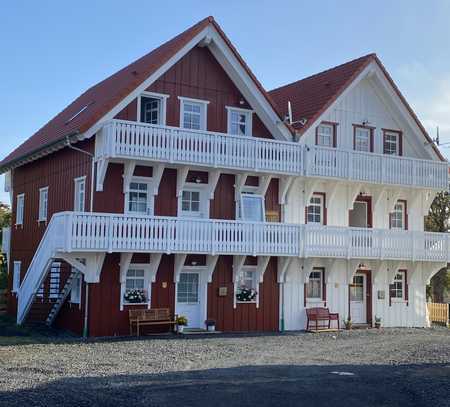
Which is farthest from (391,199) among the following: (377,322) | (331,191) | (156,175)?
(156,175)

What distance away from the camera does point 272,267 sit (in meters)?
26.5

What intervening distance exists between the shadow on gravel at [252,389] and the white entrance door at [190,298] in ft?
28.6

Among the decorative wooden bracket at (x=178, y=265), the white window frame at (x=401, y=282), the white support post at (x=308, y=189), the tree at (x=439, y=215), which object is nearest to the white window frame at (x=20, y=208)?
the decorative wooden bracket at (x=178, y=265)

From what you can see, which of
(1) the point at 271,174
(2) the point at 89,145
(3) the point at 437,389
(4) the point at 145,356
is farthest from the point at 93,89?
(3) the point at 437,389

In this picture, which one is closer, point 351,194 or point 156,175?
point 156,175

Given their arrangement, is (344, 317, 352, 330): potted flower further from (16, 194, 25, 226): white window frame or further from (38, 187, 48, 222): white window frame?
(16, 194, 25, 226): white window frame

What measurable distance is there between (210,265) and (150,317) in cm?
283

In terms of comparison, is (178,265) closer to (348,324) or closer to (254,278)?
(254,278)

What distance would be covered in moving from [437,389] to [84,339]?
11.6 m

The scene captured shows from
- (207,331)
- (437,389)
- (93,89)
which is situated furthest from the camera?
(93,89)

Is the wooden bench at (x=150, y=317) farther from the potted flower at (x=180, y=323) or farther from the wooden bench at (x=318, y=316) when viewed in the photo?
the wooden bench at (x=318, y=316)

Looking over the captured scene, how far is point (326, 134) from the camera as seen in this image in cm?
2816

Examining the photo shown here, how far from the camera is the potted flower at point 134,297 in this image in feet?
77.0

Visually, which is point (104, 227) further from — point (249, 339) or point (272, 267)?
point (272, 267)
